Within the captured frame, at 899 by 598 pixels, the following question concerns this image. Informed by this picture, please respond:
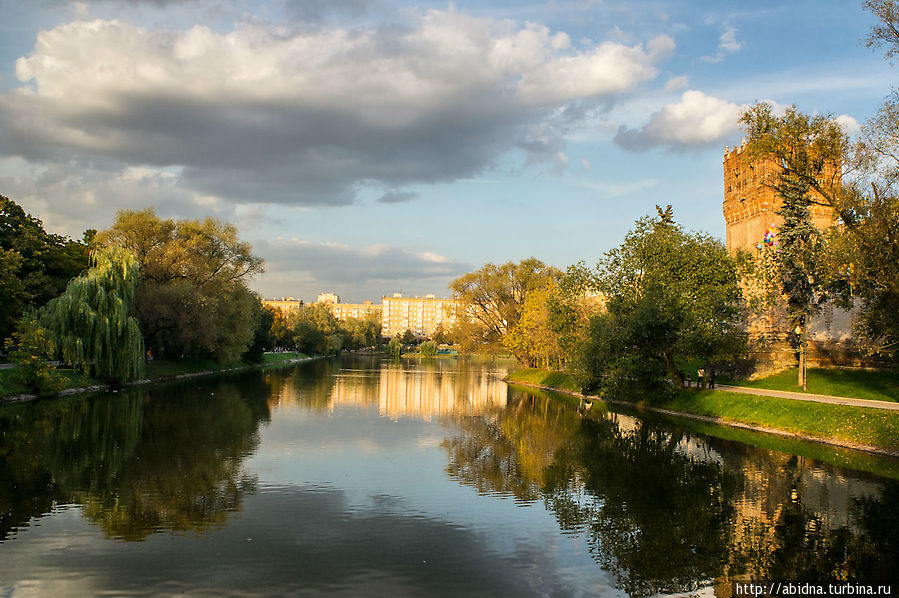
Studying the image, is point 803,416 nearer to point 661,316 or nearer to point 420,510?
point 661,316

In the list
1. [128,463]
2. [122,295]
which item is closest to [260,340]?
[122,295]

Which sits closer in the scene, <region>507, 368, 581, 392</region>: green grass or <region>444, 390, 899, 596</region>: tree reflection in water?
<region>444, 390, 899, 596</region>: tree reflection in water

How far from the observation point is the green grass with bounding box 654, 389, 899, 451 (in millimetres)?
22891

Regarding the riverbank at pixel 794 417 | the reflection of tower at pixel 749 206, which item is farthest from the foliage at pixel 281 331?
the riverbank at pixel 794 417

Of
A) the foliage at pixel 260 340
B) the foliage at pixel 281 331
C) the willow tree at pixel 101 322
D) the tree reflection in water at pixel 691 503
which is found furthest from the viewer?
the foliage at pixel 281 331

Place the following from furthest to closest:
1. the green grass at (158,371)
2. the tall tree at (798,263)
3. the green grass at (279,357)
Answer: the green grass at (279,357), the tall tree at (798,263), the green grass at (158,371)

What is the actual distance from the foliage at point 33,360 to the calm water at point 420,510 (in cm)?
645

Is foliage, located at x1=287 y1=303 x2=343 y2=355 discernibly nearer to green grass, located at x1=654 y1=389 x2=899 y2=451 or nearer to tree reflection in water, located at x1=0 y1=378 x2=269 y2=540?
tree reflection in water, located at x1=0 y1=378 x2=269 y2=540

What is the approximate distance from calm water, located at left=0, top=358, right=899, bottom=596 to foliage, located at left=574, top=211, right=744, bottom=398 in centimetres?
790

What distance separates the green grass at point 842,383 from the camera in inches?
1232

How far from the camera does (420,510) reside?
1436cm

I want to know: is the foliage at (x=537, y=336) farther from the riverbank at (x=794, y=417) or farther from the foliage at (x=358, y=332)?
the foliage at (x=358, y=332)

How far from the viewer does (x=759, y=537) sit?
12.5 meters

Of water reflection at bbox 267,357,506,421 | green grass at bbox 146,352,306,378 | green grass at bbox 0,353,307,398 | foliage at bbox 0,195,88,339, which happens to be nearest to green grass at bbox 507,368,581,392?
water reflection at bbox 267,357,506,421
